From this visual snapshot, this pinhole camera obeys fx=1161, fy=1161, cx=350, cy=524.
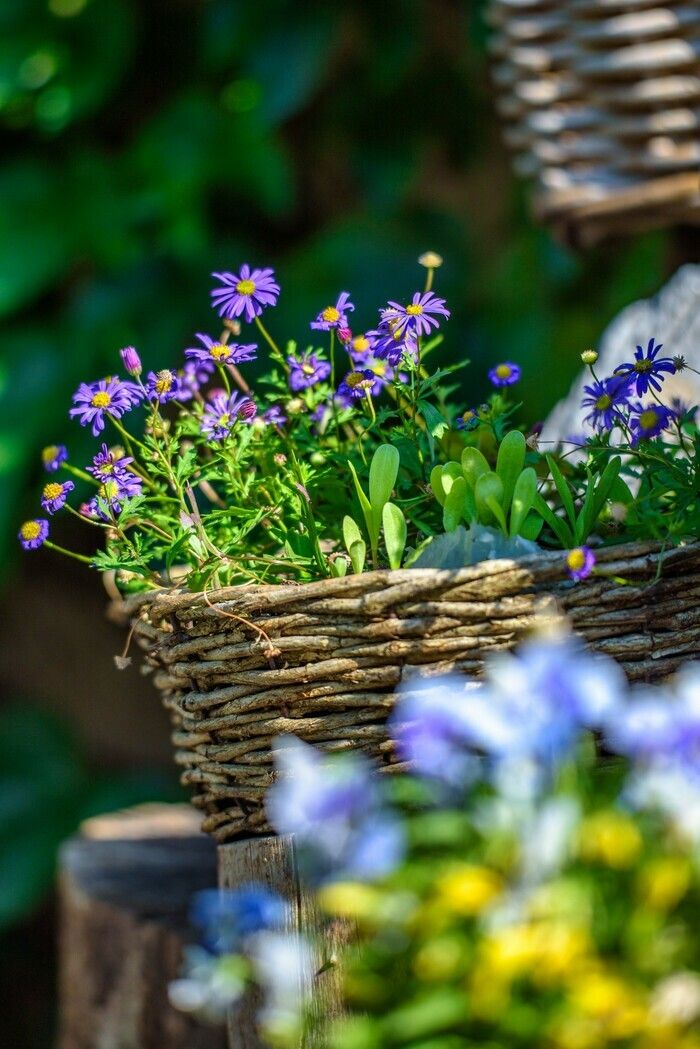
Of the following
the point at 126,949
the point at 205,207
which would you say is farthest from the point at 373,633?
the point at 205,207

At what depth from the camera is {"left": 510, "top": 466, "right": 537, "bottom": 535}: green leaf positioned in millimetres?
837

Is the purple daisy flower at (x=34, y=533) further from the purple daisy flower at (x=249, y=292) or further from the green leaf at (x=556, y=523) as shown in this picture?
the green leaf at (x=556, y=523)

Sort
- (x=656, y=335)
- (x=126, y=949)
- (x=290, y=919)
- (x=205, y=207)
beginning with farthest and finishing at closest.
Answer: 1. (x=205, y=207)
2. (x=656, y=335)
3. (x=126, y=949)
4. (x=290, y=919)

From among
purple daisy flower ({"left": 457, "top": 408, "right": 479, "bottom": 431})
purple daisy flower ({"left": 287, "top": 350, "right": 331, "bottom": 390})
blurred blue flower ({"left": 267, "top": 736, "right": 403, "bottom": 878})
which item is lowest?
blurred blue flower ({"left": 267, "top": 736, "right": 403, "bottom": 878})

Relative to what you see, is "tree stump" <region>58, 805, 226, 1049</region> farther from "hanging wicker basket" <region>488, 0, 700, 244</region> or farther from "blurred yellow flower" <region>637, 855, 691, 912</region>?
"hanging wicker basket" <region>488, 0, 700, 244</region>

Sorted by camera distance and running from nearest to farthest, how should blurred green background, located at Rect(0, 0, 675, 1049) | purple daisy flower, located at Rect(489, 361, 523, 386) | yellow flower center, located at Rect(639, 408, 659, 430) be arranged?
yellow flower center, located at Rect(639, 408, 659, 430)
purple daisy flower, located at Rect(489, 361, 523, 386)
blurred green background, located at Rect(0, 0, 675, 1049)

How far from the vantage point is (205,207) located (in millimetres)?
2992

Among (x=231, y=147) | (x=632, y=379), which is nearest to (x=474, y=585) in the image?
(x=632, y=379)

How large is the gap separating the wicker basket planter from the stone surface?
1.98 ft

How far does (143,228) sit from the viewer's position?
2850mm

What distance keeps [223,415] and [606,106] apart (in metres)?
0.93

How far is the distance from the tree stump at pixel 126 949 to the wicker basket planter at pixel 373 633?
0.53 m

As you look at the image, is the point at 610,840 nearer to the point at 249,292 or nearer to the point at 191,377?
the point at 249,292

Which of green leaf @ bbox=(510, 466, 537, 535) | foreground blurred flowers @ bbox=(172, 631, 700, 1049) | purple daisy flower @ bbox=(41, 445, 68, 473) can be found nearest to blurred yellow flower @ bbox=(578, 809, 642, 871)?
foreground blurred flowers @ bbox=(172, 631, 700, 1049)
